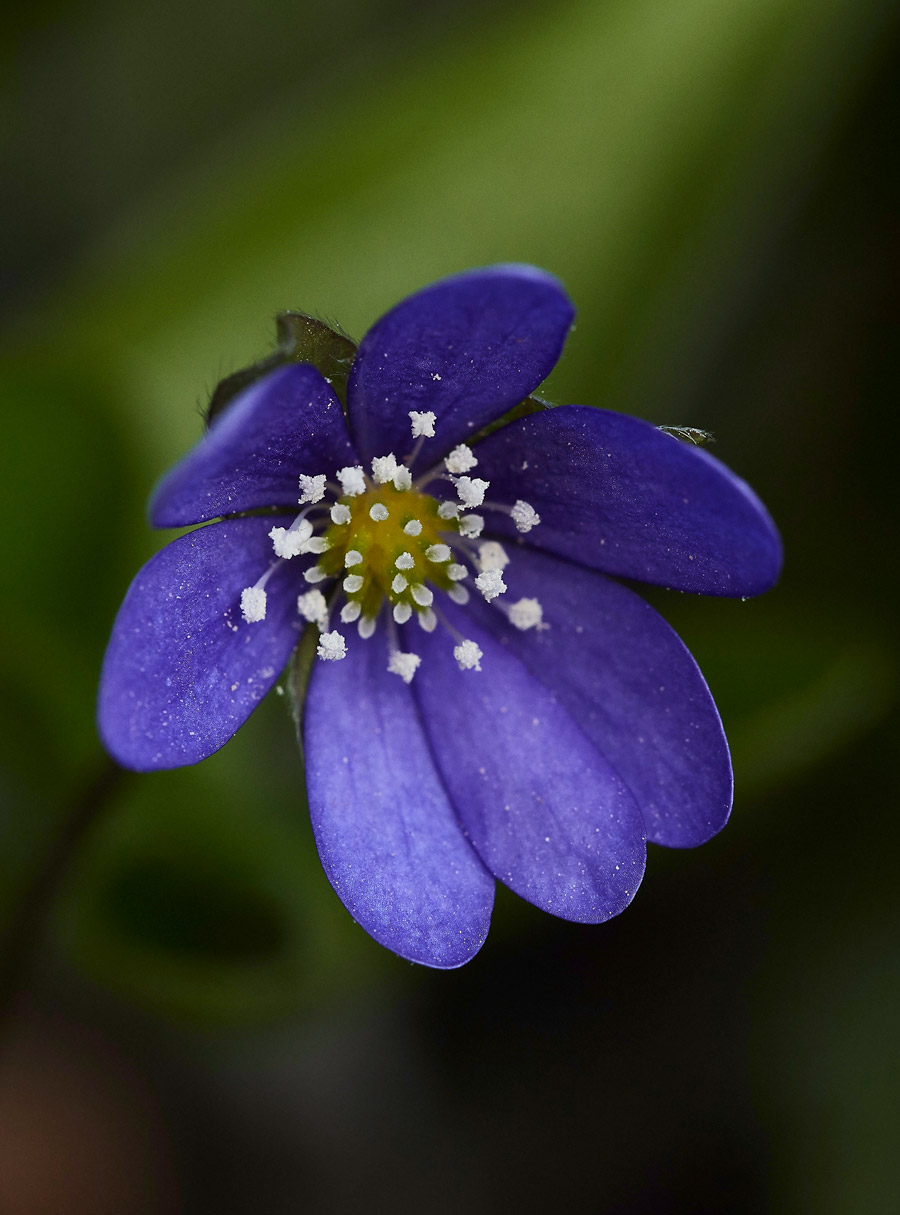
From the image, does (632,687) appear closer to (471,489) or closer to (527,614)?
(527,614)

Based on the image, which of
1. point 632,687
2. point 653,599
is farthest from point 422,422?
point 653,599

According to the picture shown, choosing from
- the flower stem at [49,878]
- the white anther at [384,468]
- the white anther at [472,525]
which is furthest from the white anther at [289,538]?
the flower stem at [49,878]

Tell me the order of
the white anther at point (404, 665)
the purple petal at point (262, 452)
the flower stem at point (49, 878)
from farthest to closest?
the flower stem at point (49, 878), the white anther at point (404, 665), the purple petal at point (262, 452)

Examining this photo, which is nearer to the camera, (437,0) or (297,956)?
(297,956)

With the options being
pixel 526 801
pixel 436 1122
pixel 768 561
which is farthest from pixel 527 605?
pixel 436 1122

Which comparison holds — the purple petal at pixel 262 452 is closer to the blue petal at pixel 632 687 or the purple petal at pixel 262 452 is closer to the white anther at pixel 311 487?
the white anther at pixel 311 487

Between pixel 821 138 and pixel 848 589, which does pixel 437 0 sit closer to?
pixel 821 138
